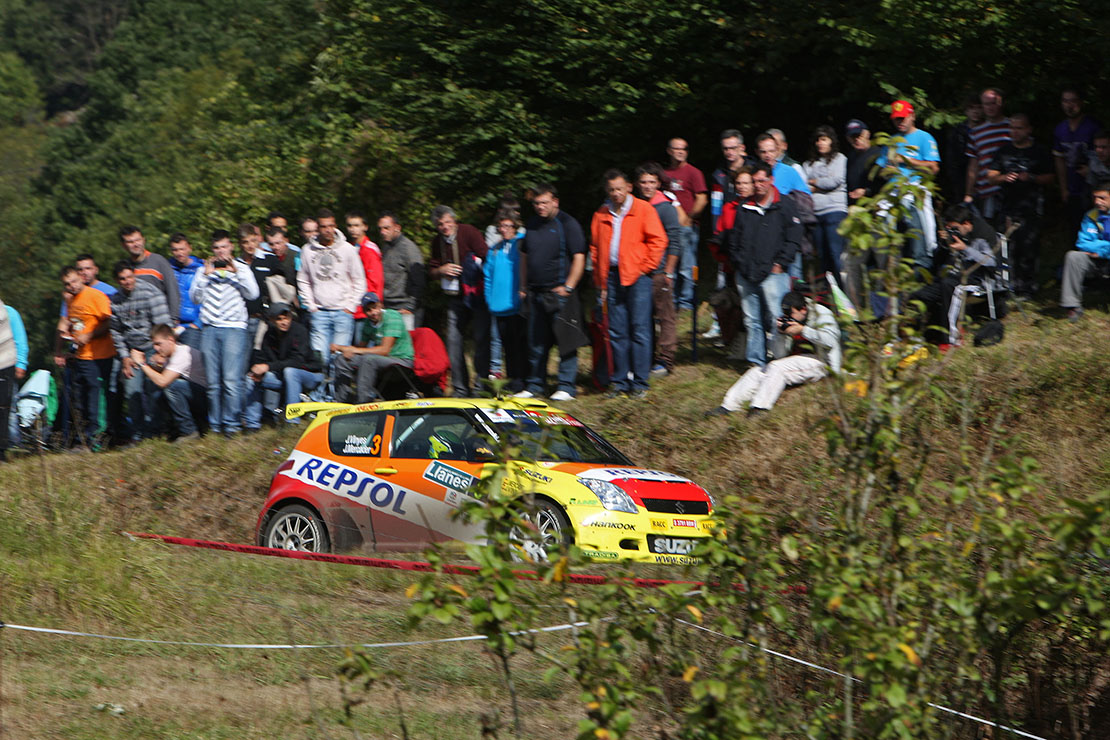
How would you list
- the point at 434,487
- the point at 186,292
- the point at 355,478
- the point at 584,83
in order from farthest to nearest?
the point at 584,83 < the point at 186,292 < the point at 355,478 < the point at 434,487

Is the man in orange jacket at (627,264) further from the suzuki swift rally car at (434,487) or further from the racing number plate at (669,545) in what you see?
the racing number plate at (669,545)

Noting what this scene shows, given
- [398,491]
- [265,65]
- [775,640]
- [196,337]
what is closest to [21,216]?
[265,65]

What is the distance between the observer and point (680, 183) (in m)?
15.7

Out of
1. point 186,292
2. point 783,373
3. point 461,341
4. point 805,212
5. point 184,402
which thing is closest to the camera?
point 783,373

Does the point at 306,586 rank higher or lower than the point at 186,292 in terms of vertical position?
lower

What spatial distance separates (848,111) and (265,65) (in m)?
27.8

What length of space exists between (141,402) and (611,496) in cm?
779

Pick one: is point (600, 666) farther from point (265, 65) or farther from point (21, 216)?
point (21, 216)

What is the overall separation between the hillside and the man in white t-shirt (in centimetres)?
139

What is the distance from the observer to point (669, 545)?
36.2 ft

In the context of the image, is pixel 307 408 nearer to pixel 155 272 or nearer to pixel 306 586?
pixel 306 586

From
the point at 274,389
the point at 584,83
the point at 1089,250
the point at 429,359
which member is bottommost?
the point at 274,389

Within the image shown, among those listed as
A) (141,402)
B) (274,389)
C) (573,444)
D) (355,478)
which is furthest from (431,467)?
(141,402)

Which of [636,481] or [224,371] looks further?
[224,371]
